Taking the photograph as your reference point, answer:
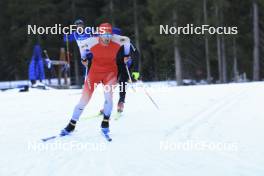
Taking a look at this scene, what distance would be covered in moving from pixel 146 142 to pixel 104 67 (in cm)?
137

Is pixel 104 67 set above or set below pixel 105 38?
below

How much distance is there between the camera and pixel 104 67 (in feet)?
26.0

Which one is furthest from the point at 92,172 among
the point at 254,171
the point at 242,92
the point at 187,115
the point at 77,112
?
the point at 242,92

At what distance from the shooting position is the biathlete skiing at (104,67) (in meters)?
Result: 7.85

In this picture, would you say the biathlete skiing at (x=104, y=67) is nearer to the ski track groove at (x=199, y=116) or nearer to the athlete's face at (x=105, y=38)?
the athlete's face at (x=105, y=38)

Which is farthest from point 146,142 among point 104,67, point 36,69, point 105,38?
point 36,69

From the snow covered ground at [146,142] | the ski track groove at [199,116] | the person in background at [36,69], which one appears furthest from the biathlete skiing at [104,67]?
the person in background at [36,69]

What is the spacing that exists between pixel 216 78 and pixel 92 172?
37.3 meters

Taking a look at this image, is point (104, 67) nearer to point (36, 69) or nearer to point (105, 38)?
point (105, 38)

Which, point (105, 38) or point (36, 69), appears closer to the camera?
point (105, 38)

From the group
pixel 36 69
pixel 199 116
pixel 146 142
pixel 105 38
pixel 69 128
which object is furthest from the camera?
pixel 36 69

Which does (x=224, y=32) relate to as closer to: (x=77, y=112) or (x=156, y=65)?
(x=156, y=65)

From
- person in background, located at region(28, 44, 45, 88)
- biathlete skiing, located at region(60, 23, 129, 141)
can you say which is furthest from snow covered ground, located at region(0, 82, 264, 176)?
person in background, located at region(28, 44, 45, 88)

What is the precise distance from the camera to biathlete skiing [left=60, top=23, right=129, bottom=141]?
7852 millimetres
